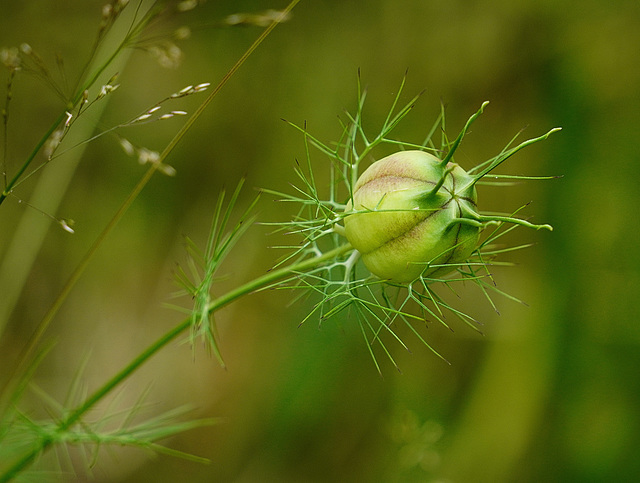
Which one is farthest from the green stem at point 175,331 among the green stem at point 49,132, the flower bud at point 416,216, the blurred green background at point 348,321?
the blurred green background at point 348,321

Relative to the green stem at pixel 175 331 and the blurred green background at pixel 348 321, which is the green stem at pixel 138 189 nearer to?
the green stem at pixel 175 331

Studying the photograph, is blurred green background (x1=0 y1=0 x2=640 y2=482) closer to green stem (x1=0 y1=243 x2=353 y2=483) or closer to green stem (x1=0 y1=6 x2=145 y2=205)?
green stem (x1=0 y1=243 x2=353 y2=483)

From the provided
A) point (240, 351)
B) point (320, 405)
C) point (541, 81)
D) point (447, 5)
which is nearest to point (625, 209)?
point (541, 81)

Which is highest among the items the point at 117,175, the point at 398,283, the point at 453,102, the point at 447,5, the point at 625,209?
the point at 447,5

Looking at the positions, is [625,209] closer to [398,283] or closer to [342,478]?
[342,478]

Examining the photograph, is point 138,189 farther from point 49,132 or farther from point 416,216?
point 416,216

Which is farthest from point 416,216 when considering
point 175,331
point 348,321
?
point 348,321
